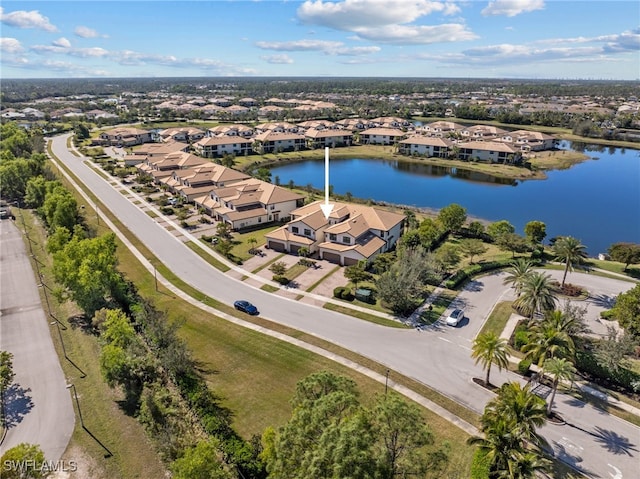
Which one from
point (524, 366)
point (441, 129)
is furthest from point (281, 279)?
point (441, 129)

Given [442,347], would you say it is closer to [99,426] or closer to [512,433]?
[512,433]

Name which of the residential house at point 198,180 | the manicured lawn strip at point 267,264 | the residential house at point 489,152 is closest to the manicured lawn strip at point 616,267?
the manicured lawn strip at point 267,264

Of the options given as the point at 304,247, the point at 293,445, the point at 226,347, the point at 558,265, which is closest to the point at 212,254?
the point at 304,247

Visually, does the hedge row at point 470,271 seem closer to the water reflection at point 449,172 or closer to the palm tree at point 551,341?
the palm tree at point 551,341

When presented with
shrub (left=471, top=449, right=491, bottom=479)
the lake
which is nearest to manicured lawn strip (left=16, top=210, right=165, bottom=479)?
shrub (left=471, top=449, right=491, bottom=479)

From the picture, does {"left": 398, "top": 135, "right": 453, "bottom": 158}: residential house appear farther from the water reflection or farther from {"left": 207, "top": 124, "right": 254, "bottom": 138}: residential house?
{"left": 207, "top": 124, "right": 254, "bottom": 138}: residential house

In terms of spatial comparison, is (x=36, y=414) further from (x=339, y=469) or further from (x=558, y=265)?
(x=558, y=265)
